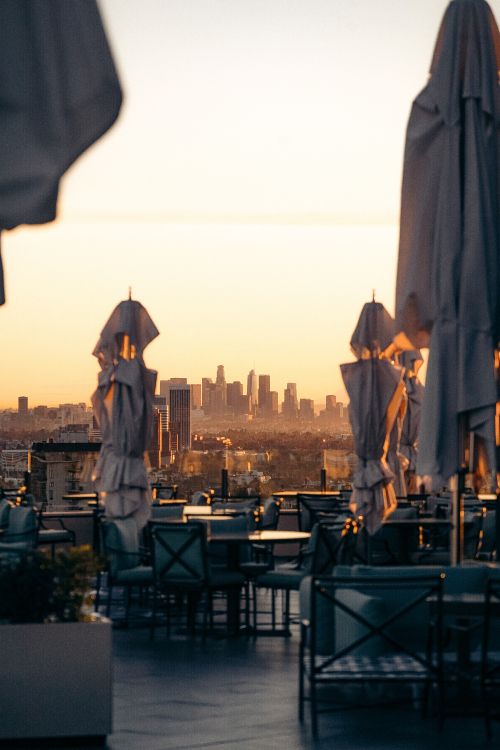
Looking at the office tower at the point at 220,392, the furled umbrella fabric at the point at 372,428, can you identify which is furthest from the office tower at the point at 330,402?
the furled umbrella fabric at the point at 372,428

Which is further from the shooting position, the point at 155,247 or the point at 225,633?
the point at 155,247

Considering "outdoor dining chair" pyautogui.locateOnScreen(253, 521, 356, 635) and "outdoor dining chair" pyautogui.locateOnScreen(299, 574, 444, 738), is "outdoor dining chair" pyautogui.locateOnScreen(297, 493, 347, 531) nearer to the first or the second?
"outdoor dining chair" pyautogui.locateOnScreen(253, 521, 356, 635)

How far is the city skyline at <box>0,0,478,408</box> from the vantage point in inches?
540

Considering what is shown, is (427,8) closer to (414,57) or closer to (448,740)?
(414,57)

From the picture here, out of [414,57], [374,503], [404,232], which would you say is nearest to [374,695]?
[404,232]

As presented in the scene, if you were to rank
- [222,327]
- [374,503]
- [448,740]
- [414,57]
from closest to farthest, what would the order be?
[448,740], [374,503], [414,57], [222,327]

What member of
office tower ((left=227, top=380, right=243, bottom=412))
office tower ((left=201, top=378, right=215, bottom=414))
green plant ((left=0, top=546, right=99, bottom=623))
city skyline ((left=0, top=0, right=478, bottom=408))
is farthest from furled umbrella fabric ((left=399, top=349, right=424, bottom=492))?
green plant ((left=0, top=546, right=99, bottom=623))

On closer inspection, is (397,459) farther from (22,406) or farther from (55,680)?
(55,680)

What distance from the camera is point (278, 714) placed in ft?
22.5

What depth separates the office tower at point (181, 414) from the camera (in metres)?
19.9

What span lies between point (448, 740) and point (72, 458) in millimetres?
11379

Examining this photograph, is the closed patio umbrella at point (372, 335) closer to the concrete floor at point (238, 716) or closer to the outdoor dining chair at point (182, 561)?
the outdoor dining chair at point (182, 561)

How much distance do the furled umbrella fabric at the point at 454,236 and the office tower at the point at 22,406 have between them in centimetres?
1433

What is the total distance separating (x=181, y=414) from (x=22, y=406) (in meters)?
2.55
